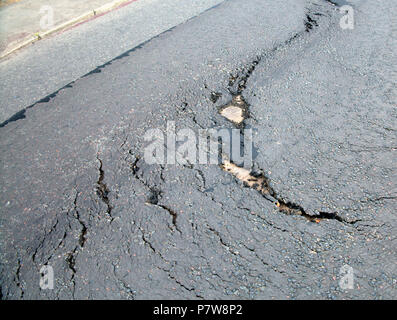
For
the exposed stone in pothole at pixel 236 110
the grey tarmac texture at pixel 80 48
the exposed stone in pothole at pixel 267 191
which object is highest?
the grey tarmac texture at pixel 80 48

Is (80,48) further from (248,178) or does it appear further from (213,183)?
(248,178)

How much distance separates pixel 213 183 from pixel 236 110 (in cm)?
112

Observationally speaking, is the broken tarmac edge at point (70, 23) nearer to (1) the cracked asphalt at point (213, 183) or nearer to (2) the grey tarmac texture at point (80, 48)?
(2) the grey tarmac texture at point (80, 48)

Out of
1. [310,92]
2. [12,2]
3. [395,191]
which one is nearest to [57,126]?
[310,92]

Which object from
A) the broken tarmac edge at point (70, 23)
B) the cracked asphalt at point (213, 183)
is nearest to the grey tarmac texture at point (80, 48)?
the broken tarmac edge at point (70, 23)

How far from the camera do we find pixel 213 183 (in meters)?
2.95

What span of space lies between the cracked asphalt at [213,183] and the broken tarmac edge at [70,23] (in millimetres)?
1912

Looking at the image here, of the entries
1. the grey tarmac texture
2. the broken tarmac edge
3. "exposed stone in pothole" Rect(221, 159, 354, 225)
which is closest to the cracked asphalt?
"exposed stone in pothole" Rect(221, 159, 354, 225)

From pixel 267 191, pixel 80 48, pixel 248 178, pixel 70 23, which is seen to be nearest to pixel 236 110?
pixel 248 178

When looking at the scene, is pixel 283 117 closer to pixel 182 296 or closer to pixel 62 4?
pixel 182 296

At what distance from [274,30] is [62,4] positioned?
4.50 meters

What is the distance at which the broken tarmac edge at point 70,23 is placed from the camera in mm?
5620

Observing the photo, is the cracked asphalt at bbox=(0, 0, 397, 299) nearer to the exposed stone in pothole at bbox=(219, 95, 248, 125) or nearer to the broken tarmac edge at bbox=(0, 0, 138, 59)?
the exposed stone in pothole at bbox=(219, 95, 248, 125)
